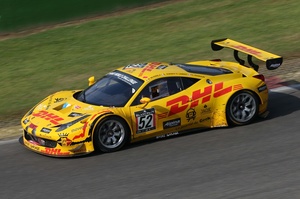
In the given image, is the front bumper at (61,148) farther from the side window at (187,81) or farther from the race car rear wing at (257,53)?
the race car rear wing at (257,53)

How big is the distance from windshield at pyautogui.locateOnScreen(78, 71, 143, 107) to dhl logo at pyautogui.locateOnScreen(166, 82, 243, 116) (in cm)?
65

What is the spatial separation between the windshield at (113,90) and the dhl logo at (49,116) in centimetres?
61

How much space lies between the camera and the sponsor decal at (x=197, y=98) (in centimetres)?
1030

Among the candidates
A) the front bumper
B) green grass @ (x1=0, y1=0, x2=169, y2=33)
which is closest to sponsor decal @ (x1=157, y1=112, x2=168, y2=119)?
the front bumper

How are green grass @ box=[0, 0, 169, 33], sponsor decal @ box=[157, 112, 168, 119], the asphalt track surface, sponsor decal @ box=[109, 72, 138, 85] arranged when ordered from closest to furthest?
the asphalt track surface < sponsor decal @ box=[157, 112, 168, 119] < sponsor decal @ box=[109, 72, 138, 85] < green grass @ box=[0, 0, 169, 33]

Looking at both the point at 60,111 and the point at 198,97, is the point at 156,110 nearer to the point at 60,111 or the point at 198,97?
the point at 198,97

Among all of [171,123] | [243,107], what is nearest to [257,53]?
[243,107]

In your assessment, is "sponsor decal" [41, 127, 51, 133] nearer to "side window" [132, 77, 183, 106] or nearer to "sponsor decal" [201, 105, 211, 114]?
"side window" [132, 77, 183, 106]

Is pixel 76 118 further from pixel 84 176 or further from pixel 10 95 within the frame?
pixel 10 95

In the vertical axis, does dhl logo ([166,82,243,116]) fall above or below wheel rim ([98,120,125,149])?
above

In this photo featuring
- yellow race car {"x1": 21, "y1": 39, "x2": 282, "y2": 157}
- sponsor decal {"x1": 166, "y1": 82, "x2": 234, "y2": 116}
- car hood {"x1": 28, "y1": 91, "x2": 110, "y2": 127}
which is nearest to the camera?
yellow race car {"x1": 21, "y1": 39, "x2": 282, "y2": 157}

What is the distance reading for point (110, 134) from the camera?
32.3ft

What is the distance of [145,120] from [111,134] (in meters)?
0.59

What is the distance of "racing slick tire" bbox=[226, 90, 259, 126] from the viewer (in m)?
10.7
